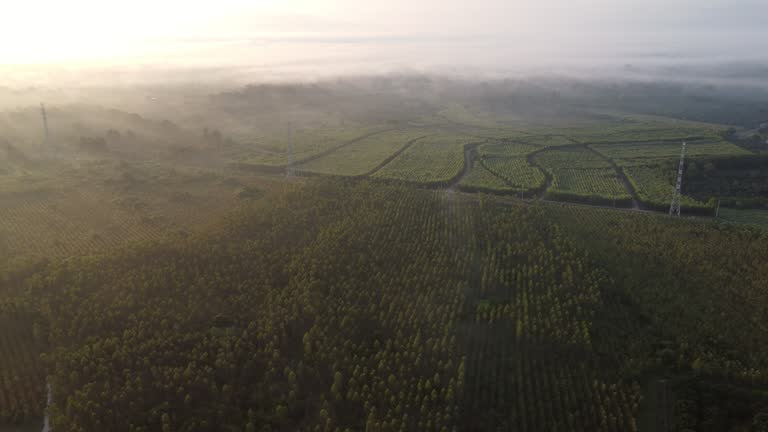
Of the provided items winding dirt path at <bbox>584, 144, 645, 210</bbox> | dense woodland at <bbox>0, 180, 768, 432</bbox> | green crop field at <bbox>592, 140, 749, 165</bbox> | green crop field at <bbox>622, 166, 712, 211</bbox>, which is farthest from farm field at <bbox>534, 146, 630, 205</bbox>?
dense woodland at <bbox>0, 180, 768, 432</bbox>

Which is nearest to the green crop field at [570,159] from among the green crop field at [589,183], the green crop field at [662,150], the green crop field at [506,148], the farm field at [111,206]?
the green crop field at [589,183]

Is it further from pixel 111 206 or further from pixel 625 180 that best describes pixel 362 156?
pixel 111 206

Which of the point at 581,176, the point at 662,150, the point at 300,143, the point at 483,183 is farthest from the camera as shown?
the point at 300,143

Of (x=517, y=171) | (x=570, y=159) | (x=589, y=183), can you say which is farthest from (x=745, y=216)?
(x=570, y=159)

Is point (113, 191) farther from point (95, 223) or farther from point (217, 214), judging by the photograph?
point (217, 214)

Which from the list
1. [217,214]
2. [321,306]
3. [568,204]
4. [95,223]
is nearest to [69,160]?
[95,223]

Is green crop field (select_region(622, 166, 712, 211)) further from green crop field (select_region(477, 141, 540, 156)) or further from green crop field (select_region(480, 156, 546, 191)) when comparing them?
green crop field (select_region(477, 141, 540, 156))

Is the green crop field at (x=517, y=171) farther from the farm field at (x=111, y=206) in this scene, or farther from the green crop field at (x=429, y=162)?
the farm field at (x=111, y=206)
